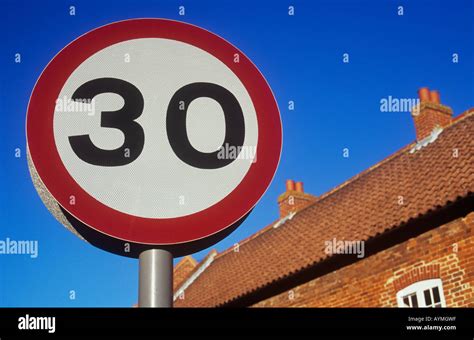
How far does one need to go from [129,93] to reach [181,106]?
0.16 metres

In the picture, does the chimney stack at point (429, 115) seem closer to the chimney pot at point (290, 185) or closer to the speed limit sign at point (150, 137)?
the chimney pot at point (290, 185)

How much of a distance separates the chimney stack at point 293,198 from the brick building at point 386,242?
283cm

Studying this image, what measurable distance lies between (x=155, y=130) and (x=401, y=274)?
10268mm

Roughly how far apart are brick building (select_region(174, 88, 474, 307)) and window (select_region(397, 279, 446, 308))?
19mm

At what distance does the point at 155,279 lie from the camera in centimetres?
158

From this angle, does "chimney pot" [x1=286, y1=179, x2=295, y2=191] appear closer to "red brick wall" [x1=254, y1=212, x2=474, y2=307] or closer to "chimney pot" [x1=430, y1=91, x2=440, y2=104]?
"chimney pot" [x1=430, y1=91, x2=440, y2=104]

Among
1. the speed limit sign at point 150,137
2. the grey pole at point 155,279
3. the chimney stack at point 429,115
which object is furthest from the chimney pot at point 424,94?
the grey pole at point 155,279

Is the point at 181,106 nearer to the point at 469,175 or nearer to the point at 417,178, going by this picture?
the point at 469,175

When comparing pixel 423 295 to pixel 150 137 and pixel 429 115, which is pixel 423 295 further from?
pixel 150 137

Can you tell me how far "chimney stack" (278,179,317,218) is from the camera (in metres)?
19.8

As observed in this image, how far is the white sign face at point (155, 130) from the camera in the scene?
1638 millimetres

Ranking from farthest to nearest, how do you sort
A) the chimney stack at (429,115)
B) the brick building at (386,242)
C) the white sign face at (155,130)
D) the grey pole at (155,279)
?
the chimney stack at (429,115) → the brick building at (386,242) → the white sign face at (155,130) → the grey pole at (155,279)

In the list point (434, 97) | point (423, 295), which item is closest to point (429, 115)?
point (434, 97)
